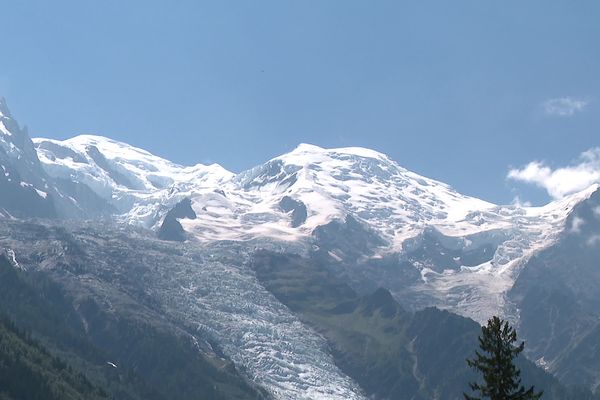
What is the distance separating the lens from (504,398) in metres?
75.4

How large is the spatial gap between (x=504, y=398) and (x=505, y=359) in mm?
3066

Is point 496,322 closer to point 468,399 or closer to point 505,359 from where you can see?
point 505,359

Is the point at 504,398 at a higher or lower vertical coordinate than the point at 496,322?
lower

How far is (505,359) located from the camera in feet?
251

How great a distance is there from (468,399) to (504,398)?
Result: 220 inches

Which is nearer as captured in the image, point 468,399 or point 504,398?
point 504,398

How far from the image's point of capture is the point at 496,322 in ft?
252

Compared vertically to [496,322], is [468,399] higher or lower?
lower

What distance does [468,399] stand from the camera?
80500 millimetres

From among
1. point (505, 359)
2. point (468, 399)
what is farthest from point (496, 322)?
point (468, 399)

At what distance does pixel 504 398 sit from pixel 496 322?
593 cm

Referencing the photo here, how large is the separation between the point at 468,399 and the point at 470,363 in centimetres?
399
